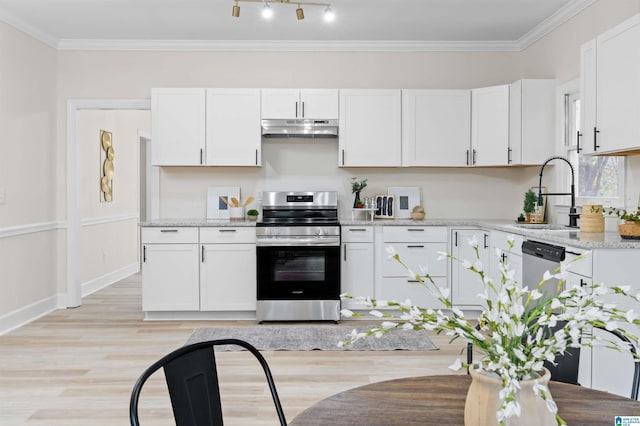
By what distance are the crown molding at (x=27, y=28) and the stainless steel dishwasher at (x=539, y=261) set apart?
4.49 m

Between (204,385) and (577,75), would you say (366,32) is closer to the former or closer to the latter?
(577,75)

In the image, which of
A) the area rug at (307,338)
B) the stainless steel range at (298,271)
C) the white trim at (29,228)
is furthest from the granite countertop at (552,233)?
the white trim at (29,228)

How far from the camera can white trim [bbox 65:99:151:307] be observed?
5512 millimetres

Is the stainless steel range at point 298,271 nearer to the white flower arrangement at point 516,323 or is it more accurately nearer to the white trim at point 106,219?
the white trim at point 106,219

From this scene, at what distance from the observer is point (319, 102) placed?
17.2ft

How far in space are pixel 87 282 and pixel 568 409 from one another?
5.98 metres

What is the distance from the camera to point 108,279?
6941mm

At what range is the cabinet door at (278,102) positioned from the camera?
522 centimetres

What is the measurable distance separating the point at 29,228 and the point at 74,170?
811 millimetres

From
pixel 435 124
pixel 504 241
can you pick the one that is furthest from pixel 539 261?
pixel 435 124

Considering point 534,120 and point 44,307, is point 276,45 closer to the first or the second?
point 534,120

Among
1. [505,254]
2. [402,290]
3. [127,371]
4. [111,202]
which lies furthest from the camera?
[111,202]

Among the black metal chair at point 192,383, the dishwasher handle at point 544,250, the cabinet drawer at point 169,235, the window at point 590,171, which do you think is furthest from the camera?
the cabinet drawer at point 169,235

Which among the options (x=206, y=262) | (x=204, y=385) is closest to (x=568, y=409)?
(x=204, y=385)
